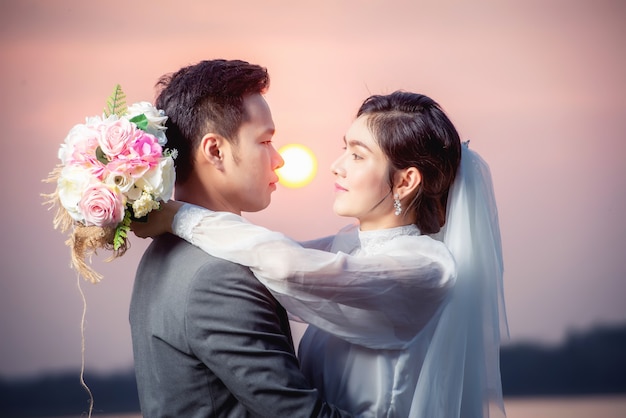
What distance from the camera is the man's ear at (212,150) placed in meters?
2.35

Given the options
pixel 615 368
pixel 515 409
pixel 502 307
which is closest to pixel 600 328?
pixel 615 368

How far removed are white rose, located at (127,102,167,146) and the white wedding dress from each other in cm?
22

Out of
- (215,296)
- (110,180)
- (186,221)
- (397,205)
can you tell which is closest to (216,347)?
(215,296)

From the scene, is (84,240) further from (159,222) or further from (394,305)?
(394,305)

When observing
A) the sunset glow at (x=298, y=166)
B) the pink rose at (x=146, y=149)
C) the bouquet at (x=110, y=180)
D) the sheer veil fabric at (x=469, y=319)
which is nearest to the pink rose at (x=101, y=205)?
the bouquet at (x=110, y=180)

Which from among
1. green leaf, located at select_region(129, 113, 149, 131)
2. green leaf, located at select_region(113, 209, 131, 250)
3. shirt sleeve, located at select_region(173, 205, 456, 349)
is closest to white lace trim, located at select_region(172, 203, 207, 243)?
shirt sleeve, located at select_region(173, 205, 456, 349)

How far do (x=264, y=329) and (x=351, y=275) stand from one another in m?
0.26

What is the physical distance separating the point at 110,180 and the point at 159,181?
0.12 meters

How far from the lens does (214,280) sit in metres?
2.11

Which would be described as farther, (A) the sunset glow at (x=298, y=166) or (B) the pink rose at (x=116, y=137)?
(A) the sunset glow at (x=298, y=166)

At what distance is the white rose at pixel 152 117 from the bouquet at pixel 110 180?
0.05m

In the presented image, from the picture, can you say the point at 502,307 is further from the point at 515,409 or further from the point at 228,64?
the point at 515,409

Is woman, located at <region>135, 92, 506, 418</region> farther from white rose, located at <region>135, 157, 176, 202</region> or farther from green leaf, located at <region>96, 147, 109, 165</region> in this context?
green leaf, located at <region>96, 147, 109, 165</region>

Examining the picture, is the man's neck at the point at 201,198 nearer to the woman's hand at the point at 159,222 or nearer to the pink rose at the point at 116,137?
the woman's hand at the point at 159,222
